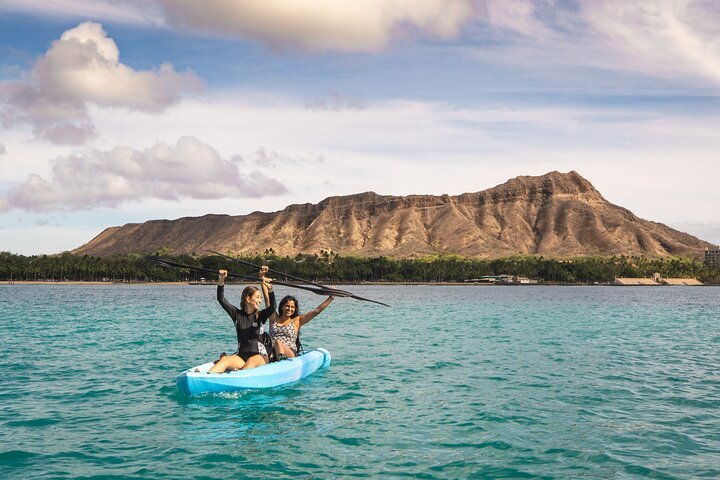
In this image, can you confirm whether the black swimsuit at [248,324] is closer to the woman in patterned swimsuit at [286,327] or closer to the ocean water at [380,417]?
the ocean water at [380,417]

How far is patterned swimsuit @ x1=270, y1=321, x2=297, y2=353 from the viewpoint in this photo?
2086cm

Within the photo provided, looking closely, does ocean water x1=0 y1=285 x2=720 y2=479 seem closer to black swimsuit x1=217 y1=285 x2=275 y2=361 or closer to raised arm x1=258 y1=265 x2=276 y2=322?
black swimsuit x1=217 y1=285 x2=275 y2=361

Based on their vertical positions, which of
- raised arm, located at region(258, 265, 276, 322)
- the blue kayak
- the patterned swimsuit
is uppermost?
raised arm, located at region(258, 265, 276, 322)

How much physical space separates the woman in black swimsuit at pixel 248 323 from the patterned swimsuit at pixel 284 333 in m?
1.79

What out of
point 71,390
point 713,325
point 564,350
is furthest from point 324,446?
point 713,325

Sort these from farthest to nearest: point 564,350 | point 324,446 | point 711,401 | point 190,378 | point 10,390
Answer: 1. point 564,350
2. point 10,390
3. point 711,401
4. point 190,378
5. point 324,446

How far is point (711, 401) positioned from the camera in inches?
701

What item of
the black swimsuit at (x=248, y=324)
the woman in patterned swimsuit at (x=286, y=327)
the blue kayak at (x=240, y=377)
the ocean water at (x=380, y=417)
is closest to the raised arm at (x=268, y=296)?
the black swimsuit at (x=248, y=324)

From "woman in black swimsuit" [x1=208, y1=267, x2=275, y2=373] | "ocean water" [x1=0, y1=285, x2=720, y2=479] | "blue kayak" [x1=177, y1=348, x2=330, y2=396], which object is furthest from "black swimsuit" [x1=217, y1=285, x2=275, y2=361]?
"ocean water" [x1=0, y1=285, x2=720, y2=479]

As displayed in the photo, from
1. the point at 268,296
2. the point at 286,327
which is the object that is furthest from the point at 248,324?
the point at 286,327

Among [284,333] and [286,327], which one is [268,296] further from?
[284,333]

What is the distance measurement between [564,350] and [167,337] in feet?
73.3

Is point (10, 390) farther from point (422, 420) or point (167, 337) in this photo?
point (167, 337)

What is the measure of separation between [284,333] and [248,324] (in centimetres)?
358
